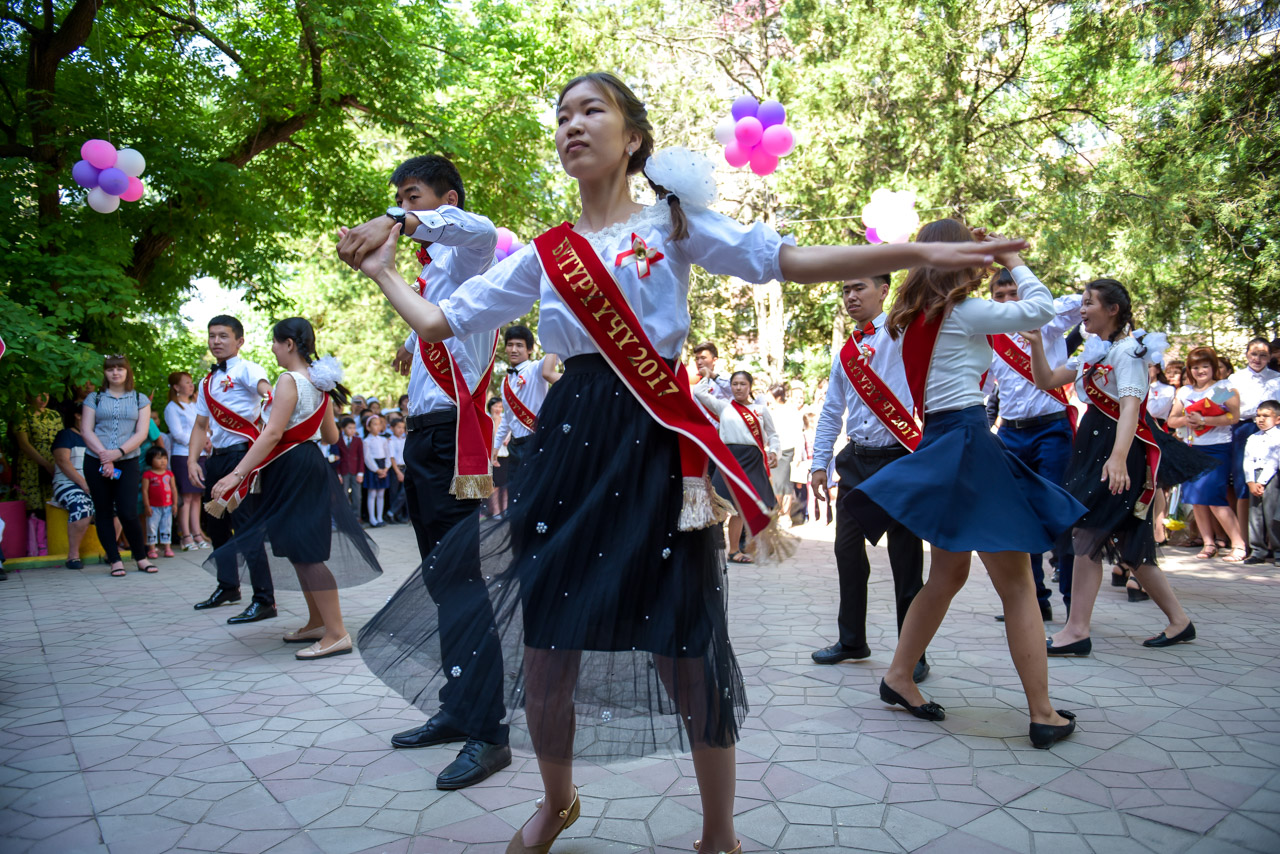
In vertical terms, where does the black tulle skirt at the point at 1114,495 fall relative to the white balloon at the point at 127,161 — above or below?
below

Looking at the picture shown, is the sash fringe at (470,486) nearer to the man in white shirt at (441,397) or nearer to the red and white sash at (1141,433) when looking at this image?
the man in white shirt at (441,397)

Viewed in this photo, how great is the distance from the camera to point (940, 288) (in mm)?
3396

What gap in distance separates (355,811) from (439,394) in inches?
57.2

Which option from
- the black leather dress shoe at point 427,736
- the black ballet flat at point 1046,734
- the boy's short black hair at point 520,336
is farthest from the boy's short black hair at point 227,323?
the black ballet flat at point 1046,734

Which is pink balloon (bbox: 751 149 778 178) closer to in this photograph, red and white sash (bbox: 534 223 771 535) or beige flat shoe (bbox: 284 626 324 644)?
beige flat shoe (bbox: 284 626 324 644)

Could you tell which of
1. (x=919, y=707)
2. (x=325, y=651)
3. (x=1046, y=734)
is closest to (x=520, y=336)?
(x=325, y=651)

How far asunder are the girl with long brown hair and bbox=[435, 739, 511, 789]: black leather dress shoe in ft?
4.95

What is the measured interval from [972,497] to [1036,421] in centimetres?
254

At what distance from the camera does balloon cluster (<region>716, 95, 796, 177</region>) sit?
28.3ft

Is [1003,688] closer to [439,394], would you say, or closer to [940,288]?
[940,288]

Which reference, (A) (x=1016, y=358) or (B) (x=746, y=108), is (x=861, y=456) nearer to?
(A) (x=1016, y=358)

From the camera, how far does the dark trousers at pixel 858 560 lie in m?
4.19

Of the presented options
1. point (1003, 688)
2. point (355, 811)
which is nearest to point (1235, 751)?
point (1003, 688)

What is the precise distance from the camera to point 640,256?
7.09ft
